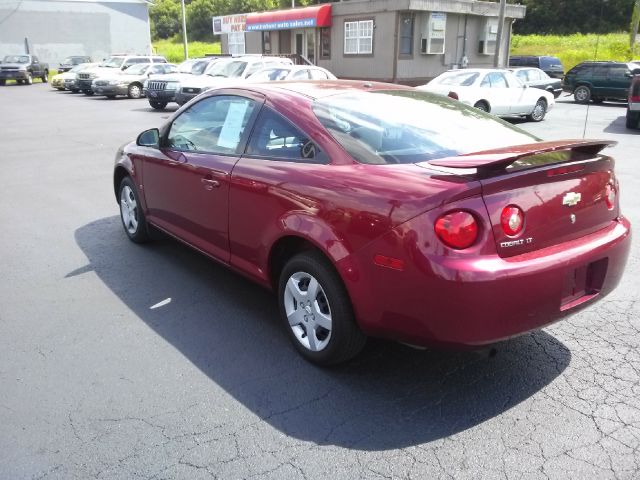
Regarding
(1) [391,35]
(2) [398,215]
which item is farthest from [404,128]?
(1) [391,35]

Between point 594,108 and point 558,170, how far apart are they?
2163cm

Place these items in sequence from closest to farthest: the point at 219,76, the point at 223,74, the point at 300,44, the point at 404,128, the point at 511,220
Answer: the point at 511,220 < the point at 404,128 < the point at 219,76 < the point at 223,74 < the point at 300,44

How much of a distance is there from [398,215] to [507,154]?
60 cm

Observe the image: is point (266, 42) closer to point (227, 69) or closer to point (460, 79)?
point (227, 69)

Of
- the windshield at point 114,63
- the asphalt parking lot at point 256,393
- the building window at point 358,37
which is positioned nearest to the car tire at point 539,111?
the building window at point 358,37

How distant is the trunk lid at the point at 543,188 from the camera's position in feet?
8.97

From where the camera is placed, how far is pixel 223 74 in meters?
18.8

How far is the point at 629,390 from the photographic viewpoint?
3139 millimetres

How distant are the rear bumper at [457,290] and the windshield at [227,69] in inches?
652

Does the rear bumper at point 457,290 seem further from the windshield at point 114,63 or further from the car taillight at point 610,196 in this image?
the windshield at point 114,63

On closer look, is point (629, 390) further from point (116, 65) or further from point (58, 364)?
point (116, 65)

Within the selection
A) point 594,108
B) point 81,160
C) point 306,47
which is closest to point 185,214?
point 81,160

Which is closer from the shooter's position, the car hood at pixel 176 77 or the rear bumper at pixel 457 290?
Result: the rear bumper at pixel 457 290

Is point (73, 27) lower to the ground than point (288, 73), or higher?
higher
